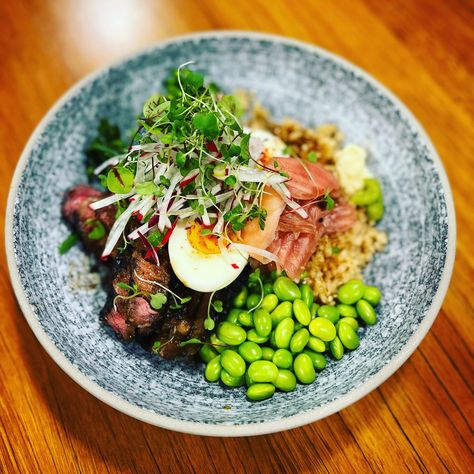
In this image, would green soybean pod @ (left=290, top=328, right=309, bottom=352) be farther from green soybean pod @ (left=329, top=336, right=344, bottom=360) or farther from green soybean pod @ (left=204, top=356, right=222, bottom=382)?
green soybean pod @ (left=204, top=356, right=222, bottom=382)

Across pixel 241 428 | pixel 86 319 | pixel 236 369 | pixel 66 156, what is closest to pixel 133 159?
pixel 66 156

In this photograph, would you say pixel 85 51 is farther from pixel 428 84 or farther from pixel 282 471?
pixel 282 471

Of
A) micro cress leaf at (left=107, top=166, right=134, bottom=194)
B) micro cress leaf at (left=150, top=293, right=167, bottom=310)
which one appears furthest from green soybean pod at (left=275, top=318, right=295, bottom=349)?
micro cress leaf at (left=107, top=166, right=134, bottom=194)

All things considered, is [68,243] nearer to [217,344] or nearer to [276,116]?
[217,344]

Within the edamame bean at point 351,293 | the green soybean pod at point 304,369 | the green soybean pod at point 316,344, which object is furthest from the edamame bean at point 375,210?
the green soybean pod at point 304,369

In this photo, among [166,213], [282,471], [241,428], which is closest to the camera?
[241,428]

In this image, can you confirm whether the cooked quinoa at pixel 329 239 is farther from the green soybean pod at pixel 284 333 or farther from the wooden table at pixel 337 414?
the wooden table at pixel 337 414
